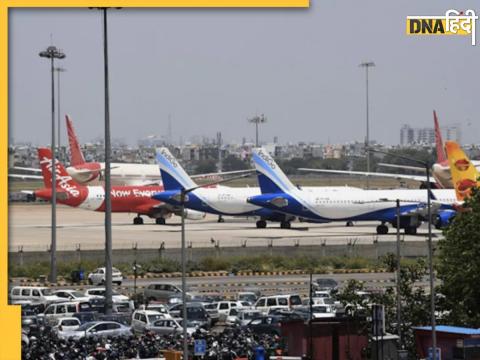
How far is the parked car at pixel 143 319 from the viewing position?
4394 cm

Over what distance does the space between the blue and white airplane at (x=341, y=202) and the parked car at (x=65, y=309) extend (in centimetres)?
4584

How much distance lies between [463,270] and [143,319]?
42.8 ft

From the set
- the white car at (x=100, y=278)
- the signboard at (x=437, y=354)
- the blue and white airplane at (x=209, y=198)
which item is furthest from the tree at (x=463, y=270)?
the blue and white airplane at (x=209, y=198)

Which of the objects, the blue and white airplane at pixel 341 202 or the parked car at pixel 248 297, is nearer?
the parked car at pixel 248 297

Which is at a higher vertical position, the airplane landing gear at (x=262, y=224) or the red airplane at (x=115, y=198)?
the red airplane at (x=115, y=198)

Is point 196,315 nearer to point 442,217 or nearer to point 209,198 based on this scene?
point 442,217

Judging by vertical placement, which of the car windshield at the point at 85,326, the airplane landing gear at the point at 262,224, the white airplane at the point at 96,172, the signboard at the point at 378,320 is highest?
the white airplane at the point at 96,172

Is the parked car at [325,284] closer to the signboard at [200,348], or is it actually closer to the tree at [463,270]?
the tree at [463,270]

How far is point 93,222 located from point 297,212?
998 inches

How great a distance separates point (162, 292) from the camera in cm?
5519

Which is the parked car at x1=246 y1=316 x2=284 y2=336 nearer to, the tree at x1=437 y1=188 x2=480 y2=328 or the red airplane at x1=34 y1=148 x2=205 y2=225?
the tree at x1=437 y1=188 x2=480 y2=328

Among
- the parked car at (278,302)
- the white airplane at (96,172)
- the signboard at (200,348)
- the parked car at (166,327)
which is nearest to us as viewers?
the signboard at (200,348)

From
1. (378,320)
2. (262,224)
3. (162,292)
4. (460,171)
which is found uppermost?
(460,171)

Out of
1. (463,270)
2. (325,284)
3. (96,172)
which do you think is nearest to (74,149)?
(96,172)
